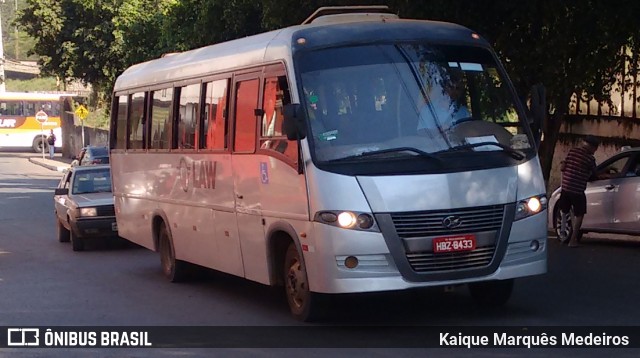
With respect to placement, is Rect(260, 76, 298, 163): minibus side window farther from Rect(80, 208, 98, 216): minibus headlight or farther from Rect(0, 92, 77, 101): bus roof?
Rect(0, 92, 77, 101): bus roof

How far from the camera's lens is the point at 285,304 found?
12648 mm

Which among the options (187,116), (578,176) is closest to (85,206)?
(187,116)

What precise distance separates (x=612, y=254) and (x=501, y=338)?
24.4ft

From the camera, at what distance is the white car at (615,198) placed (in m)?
17.2

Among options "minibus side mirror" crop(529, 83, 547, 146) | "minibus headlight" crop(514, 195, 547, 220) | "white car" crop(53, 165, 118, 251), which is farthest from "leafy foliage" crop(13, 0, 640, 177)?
"minibus headlight" crop(514, 195, 547, 220)

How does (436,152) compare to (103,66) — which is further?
(103,66)

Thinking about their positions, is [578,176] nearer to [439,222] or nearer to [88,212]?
[439,222]

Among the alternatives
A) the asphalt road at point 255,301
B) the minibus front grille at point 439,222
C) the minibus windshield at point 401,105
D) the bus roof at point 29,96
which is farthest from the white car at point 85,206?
the bus roof at point 29,96

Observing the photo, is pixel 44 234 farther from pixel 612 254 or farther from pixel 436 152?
pixel 436 152

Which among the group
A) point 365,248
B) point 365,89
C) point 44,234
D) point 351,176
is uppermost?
point 365,89

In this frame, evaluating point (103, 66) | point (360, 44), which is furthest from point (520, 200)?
point (103, 66)

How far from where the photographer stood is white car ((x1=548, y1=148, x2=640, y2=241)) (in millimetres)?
17156

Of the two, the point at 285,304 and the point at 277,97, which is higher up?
the point at 277,97

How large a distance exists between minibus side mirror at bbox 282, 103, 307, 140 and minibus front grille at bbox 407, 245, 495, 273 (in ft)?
4.80
